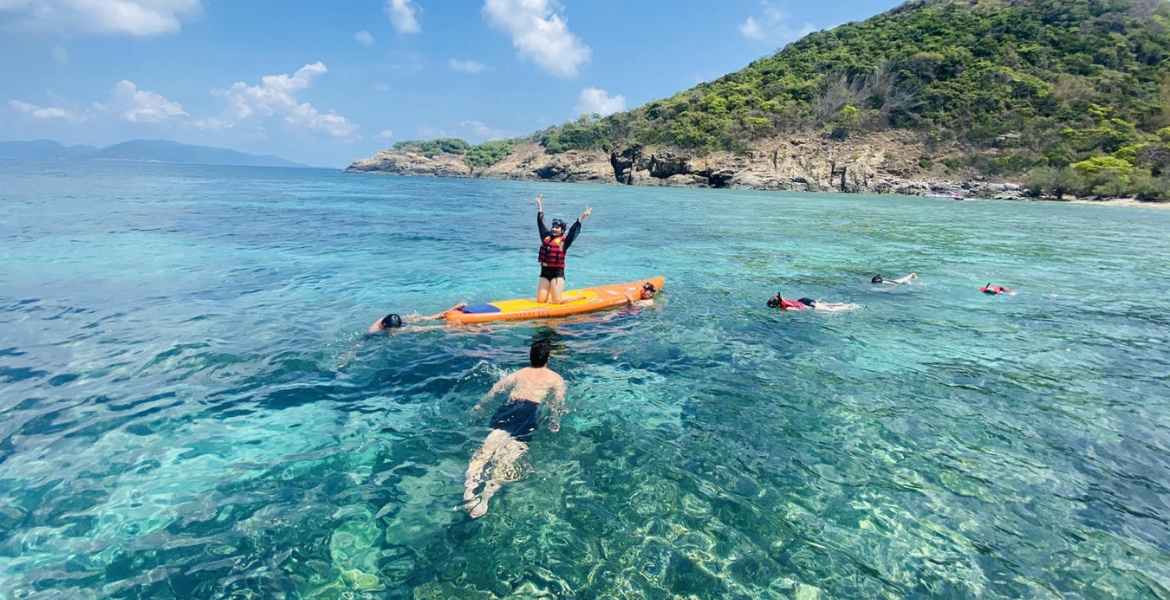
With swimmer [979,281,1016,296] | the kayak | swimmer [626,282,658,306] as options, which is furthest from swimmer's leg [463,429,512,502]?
swimmer [979,281,1016,296]

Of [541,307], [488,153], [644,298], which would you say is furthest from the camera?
[488,153]

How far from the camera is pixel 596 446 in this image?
Result: 5.48 meters

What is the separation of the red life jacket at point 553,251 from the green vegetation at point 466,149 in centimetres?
13158

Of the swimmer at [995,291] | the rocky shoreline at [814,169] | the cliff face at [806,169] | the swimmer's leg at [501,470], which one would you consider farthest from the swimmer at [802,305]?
the cliff face at [806,169]

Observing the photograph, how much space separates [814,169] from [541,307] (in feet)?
233

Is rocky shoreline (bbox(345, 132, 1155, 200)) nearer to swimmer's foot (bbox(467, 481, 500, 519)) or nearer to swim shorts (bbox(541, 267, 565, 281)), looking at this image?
swim shorts (bbox(541, 267, 565, 281))

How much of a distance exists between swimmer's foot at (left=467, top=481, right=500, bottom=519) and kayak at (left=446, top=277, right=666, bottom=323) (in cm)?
504

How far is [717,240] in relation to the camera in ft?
74.1

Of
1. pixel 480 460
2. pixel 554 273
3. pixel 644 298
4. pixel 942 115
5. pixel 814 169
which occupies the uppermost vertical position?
pixel 942 115

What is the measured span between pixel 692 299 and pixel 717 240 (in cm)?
1152

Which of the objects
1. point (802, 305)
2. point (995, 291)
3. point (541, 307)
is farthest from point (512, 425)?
point (995, 291)

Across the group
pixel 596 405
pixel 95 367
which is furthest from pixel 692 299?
pixel 95 367

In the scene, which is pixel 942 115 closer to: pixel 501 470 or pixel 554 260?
pixel 554 260

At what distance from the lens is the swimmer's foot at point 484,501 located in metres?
4.32
